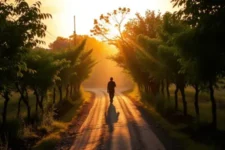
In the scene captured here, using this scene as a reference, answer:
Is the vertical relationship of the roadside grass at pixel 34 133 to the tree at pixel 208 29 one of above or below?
below

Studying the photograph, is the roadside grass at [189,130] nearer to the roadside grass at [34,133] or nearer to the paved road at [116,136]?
the paved road at [116,136]

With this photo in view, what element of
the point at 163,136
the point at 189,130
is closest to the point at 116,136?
the point at 163,136

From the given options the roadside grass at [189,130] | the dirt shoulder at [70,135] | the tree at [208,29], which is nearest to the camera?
the tree at [208,29]

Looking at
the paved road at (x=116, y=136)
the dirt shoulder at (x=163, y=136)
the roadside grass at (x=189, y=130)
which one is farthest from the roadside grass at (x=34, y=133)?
the roadside grass at (x=189, y=130)

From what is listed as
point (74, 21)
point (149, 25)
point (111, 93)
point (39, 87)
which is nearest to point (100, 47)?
point (74, 21)

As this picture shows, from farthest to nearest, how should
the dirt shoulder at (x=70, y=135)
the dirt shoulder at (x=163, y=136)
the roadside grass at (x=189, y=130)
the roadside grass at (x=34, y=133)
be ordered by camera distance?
the dirt shoulder at (x=70, y=135) < the roadside grass at (x=34, y=133) < the dirt shoulder at (x=163, y=136) < the roadside grass at (x=189, y=130)

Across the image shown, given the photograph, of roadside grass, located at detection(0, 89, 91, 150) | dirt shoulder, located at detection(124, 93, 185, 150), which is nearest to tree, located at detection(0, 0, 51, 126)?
roadside grass, located at detection(0, 89, 91, 150)

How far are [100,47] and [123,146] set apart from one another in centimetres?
14304

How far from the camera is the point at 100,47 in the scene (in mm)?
156125

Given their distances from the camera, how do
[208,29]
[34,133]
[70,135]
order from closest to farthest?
1. [208,29]
2. [34,133]
3. [70,135]

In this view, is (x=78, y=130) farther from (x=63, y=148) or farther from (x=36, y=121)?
(x=63, y=148)

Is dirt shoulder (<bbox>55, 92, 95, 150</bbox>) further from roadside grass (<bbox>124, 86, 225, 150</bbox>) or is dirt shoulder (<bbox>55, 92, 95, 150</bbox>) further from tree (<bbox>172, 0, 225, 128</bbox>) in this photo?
tree (<bbox>172, 0, 225, 128</bbox>)

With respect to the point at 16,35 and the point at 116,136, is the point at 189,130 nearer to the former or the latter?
the point at 116,136

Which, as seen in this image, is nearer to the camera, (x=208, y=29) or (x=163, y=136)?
(x=208, y=29)
